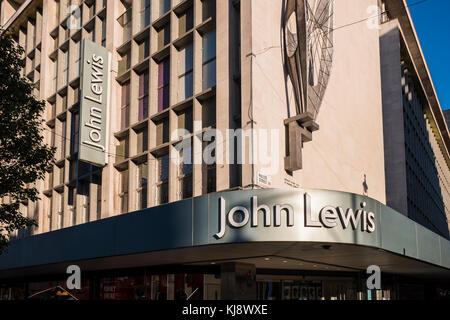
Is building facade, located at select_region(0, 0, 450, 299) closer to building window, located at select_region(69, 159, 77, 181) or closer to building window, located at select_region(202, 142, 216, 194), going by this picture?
building window, located at select_region(202, 142, 216, 194)

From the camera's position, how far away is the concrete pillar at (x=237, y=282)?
18.2m

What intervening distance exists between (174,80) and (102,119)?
3.86 metres

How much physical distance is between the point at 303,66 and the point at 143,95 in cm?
785

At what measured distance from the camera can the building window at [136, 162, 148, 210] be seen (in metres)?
21.4

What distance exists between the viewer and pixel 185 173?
19.4m

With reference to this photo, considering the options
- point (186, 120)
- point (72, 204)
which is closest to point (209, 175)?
point (186, 120)

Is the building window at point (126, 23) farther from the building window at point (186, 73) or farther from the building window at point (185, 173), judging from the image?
the building window at point (185, 173)

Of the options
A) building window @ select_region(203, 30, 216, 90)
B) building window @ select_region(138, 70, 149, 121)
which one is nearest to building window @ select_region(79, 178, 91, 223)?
building window @ select_region(138, 70, 149, 121)

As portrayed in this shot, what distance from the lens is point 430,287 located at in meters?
35.9

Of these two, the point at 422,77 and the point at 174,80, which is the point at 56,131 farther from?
the point at 422,77

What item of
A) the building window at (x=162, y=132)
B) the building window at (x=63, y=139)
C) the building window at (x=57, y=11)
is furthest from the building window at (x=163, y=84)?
the building window at (x=57, y=11)

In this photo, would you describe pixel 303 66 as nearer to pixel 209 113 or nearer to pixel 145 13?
pixel 209 113

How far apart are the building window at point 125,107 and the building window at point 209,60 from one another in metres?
5.38
